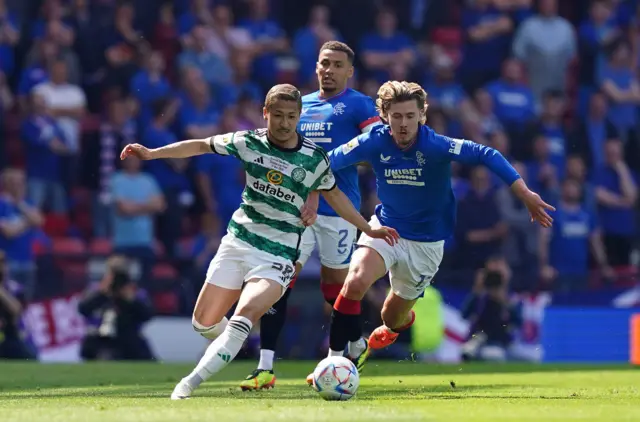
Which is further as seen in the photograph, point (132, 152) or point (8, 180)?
point (8, 180)

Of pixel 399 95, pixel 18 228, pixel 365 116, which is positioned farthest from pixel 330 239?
pixel 18 228

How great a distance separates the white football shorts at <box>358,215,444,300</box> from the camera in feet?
36.1

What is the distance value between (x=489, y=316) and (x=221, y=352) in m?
8.53

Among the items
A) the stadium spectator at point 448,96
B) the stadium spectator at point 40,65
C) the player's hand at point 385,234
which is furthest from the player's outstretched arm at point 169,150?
the stadium spectator at point 448,96

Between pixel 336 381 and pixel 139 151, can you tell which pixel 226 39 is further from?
pixel 336 381

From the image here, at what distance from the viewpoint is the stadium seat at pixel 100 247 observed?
1747cm

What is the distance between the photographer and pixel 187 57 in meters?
19.7

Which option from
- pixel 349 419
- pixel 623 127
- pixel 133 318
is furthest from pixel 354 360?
pixel 623 127

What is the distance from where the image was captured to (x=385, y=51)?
20.6 meters

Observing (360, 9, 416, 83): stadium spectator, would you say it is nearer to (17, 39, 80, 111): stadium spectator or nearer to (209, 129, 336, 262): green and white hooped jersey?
(17, 39, 80, 111): stadium spectator

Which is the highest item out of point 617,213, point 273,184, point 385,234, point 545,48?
point 545,48

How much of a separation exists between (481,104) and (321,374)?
11.6m

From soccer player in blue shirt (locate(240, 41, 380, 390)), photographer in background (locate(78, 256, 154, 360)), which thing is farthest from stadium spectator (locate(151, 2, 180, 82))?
soccer player in blue shirt (locate(240, 41, 380, 390))

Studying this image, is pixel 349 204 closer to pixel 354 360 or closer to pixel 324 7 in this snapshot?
pixel 354 360
